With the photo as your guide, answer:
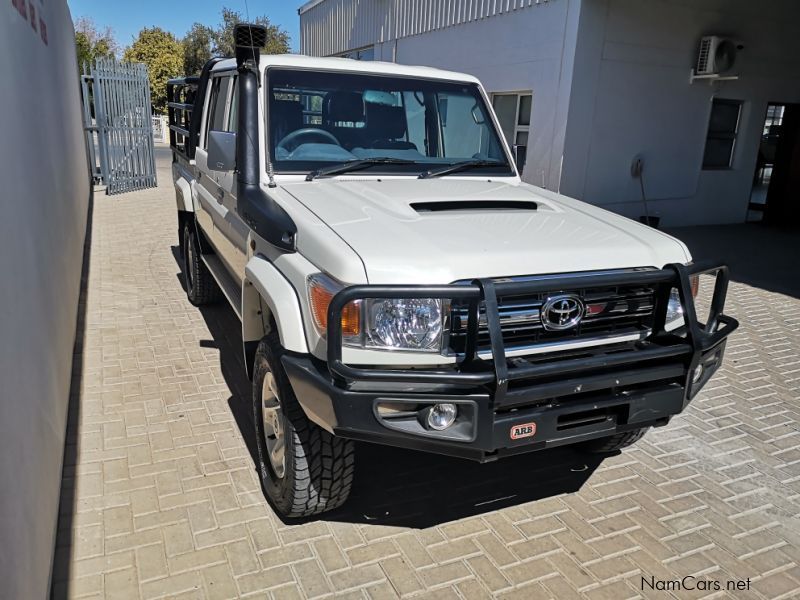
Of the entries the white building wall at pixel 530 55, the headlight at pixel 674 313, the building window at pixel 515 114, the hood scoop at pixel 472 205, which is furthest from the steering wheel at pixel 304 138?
the building window at pixel 515 114

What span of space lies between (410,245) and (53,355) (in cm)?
228

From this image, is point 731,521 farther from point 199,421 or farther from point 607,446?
point 199,421

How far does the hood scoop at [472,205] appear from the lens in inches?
125

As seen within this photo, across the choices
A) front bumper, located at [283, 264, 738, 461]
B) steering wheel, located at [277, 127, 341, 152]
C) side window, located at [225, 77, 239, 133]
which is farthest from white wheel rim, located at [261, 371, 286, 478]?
side window, located at [225, 77, 239, 133]

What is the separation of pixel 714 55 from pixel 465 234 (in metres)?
10.0

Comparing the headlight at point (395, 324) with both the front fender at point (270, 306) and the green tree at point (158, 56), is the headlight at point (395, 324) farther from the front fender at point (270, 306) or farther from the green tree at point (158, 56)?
the green tree at point (158, 56)

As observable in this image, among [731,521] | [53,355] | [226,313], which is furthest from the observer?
[226,313]

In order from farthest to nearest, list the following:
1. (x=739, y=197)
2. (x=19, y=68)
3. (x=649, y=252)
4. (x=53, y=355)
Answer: (x=739, y=197) < (x=19, y=68) < (x=53, y=355) < (x=649, y=252)

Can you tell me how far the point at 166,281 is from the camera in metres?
7.20

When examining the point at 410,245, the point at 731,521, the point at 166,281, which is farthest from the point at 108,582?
the point at 166,281

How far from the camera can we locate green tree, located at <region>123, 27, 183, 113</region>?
3975 centimetres

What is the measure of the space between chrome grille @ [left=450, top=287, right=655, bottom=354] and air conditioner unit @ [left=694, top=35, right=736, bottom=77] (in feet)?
31.5

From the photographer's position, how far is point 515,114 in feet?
37.0

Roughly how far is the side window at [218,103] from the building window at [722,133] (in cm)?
995
